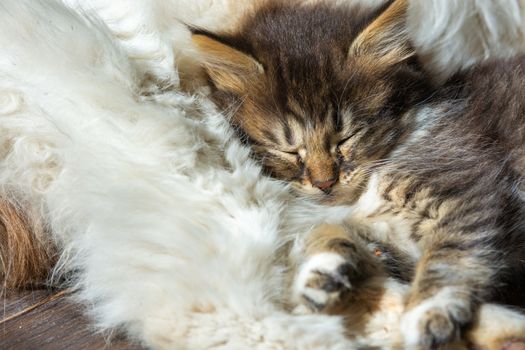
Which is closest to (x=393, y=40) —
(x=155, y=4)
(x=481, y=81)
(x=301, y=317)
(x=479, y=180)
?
(x=481, y=81)

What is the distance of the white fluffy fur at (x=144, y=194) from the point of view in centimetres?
118

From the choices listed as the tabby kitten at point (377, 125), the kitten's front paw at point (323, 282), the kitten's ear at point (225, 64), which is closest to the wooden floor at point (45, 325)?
the kitten's front paw at point (323, 282)

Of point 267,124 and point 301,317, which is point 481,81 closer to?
point 267,124

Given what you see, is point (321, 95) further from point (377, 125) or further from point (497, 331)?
point (497, 331)

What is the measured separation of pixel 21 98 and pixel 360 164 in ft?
2.46

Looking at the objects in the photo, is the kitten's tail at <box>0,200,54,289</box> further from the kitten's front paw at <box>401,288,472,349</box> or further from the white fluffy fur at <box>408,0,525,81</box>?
the white fluffy fur at <box>408,0,525,81</box>

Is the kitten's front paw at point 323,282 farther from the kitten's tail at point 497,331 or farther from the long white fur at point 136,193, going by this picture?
the kitten's tail at point 497,331

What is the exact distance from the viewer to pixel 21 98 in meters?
1.40

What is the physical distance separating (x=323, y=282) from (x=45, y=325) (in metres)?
0.56

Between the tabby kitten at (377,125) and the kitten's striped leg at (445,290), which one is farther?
the tabby kitten at (377,125)

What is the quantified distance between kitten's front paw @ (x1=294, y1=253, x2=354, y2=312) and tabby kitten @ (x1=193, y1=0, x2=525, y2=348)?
86 millimetres

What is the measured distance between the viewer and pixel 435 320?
3.75ft

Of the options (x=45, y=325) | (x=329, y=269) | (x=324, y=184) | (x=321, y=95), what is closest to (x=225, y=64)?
(x=321, y=95)

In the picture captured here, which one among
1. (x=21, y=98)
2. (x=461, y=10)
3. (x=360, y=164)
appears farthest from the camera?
(x=461, y=10)
